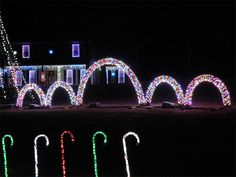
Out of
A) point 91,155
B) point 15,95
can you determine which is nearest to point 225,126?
point 91,155

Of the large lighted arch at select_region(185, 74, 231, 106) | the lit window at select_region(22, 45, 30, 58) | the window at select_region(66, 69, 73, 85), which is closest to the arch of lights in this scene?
the large lighted arch at select_region(185, 74, 231, 106)

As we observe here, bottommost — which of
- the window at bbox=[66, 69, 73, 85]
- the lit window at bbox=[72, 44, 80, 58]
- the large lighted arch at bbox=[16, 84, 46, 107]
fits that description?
the large lighted arch at bbox=[16, 84, 46, 107]

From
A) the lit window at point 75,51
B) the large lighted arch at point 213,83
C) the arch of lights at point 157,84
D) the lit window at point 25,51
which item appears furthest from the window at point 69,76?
the large lighted arch at point 213,83

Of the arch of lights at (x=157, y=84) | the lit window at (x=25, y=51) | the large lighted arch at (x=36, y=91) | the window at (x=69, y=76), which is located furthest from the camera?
the lit window at (x=25, y=51)

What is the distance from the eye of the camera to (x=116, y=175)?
31.9 feet

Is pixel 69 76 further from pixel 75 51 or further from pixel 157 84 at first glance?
pixel 157 84

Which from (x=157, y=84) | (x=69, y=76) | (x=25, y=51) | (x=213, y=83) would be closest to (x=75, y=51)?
(x=69, y=76)

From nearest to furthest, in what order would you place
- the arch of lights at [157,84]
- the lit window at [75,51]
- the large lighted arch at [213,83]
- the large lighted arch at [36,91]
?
the large lighted arch at [213,83] < the arch of lights at [157,84] < the large lighted arch at [36,91] < the lit window at [75,51]

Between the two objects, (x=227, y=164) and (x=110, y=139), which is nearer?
(x=227, y=164)

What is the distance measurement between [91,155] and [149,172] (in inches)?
81.6

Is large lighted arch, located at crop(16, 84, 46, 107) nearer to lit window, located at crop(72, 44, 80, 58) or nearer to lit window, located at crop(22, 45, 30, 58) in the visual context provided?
lit window, located at crop(72, 44, 80, 58)

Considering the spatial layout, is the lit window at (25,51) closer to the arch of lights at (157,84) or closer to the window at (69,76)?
the window at (69,76)

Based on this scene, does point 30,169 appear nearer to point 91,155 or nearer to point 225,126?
point 91,155

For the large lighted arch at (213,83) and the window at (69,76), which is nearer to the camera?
the large lighted arch at (213,83)
